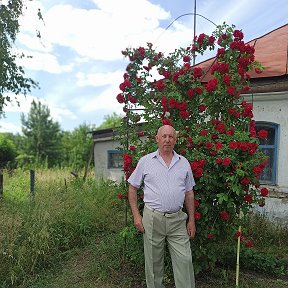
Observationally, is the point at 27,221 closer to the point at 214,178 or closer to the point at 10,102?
the point at 214,178

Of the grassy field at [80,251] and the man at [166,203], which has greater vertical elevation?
the man at [166,203]

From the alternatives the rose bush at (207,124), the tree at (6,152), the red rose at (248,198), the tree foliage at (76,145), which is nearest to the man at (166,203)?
the rose bush at (207,124)

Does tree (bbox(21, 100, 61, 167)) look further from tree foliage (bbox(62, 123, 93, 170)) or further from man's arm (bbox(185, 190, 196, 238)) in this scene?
man's arm (bbox(185, 190, 196, 238))

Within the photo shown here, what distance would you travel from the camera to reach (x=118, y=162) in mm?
15336

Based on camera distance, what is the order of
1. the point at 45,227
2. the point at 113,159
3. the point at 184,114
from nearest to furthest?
the point at 184,114 → the point at 45,227 → the point at 113,159

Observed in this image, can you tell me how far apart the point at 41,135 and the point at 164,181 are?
34066mm

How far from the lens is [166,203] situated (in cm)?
324

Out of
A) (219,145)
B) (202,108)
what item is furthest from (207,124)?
(219,145)

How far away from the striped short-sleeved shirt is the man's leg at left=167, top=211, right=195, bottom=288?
Answer: 0.16 meters

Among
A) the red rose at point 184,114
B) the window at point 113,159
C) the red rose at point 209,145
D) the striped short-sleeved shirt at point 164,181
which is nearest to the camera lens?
the striped short-sleeved shirt at point 164,181

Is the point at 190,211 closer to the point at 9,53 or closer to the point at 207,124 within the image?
the point at 207,124

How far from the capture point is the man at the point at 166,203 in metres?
3.26

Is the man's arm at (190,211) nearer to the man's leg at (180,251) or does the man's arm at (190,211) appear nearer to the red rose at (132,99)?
the man's leg at (180,251)

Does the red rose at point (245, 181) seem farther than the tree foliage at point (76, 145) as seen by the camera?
No
